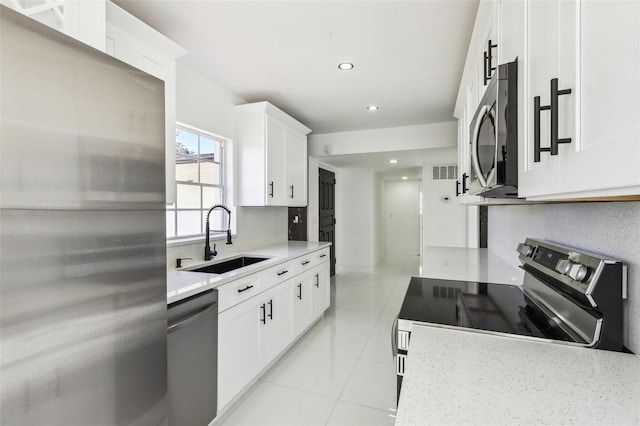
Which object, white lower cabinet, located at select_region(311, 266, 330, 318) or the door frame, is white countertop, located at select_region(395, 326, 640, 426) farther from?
the door frame

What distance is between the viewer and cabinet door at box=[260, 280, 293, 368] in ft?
7.45

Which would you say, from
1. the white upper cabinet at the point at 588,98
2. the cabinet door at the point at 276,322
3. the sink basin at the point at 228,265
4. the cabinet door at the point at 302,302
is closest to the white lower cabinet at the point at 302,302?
the cabinet door at the point at 302,302

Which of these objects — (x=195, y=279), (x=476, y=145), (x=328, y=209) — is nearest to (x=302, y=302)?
(x=195, y=279)

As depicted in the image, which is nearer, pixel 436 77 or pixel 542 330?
pixel 542 330

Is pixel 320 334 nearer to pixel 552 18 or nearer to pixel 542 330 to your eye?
pixel 542 330

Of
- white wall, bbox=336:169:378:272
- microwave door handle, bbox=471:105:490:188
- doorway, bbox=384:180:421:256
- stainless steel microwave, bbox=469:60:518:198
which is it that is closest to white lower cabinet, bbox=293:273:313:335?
microwave door handle, bbox=471:105:490:188

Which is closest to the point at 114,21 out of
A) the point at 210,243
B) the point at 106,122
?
the point at 106,122

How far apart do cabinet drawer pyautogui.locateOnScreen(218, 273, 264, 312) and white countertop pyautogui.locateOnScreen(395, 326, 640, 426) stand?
1253 mm

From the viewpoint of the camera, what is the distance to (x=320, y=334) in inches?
124

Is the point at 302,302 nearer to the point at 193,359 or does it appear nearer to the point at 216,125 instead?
the point at 193,359

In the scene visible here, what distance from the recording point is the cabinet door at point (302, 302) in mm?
2795

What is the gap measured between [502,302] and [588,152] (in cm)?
103

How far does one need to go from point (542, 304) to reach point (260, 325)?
1.75 meters

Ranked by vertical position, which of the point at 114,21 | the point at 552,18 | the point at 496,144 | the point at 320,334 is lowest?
the point at 320,334
